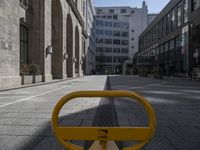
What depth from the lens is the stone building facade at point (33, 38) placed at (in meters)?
16.9

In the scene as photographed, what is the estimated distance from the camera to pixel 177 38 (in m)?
46.3

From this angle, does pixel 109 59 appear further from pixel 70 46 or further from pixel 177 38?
pixel 70 46

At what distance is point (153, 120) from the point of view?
3121 mm

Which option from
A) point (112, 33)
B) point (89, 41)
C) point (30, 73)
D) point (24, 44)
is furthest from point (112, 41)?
point (30, 73)

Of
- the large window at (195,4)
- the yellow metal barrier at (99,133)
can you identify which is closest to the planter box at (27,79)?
the yellow metal barrier at (99,133)

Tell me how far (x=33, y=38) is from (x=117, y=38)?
97.4m

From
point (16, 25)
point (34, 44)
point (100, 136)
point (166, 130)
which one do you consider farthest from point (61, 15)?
point (100, 136)

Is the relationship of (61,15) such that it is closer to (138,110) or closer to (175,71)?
(175,71)

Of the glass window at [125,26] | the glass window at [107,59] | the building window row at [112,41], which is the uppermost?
the glass window at [125,26]

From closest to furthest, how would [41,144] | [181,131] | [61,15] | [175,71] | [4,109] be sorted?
[41,144], [181,131], [4,109], [61,15], [175,71]

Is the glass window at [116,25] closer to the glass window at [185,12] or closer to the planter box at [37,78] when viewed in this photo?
the glass window at [185,12]

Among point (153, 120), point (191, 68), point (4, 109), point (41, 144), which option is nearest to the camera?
point (153, 120)

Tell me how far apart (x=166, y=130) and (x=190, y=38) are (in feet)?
116

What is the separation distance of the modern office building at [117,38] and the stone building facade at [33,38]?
73589mm
